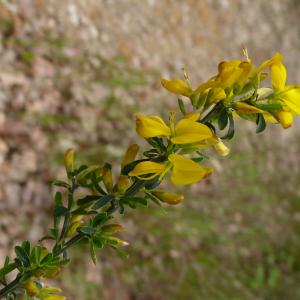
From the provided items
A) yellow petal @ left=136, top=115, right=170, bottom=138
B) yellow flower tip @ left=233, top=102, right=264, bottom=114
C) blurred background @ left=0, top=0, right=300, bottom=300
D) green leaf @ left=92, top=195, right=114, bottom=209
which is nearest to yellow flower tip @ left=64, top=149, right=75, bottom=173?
green leaf @ left=92, top=195, right=114, bottom=209

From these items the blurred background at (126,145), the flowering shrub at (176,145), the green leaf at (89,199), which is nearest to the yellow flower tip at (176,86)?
the flowering shrub at (176,145)

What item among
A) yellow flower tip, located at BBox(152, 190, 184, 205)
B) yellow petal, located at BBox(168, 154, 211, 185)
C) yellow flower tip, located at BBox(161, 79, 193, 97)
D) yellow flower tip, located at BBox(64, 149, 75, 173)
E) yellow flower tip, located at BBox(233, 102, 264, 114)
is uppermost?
yellow flower tip, located at BBox(64, 149, 75, 173)

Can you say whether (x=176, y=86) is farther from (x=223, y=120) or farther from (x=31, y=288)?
(x=31, y=288)

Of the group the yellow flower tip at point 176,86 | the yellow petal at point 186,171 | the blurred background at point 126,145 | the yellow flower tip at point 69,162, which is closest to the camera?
the yellow petal at point 186,171

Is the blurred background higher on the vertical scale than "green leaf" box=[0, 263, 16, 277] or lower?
higher

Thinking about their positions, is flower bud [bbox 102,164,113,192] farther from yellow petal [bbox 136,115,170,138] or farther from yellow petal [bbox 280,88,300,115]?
yellow petal [bbox 280,88,300,115]

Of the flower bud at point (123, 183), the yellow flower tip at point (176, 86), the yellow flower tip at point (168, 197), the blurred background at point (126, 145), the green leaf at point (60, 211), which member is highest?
the blurred background at point (126, 145)

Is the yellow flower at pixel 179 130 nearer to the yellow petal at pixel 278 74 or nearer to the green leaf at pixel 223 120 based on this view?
the green leaf at pixel 223 120
